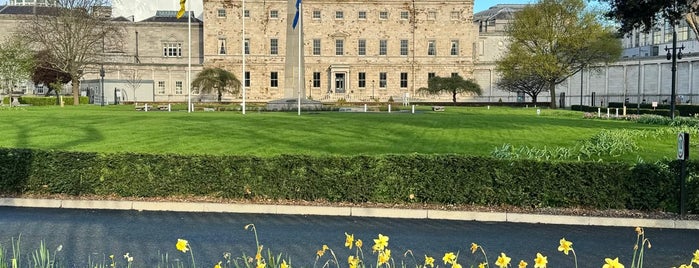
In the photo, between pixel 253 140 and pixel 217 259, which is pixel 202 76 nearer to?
pixel 253 140

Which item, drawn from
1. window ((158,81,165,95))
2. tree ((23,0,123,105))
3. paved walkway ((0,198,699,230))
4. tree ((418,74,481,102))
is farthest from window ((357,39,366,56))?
paved walkway ((0,198,699,230))

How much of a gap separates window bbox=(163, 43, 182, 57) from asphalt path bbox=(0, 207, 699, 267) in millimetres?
77926

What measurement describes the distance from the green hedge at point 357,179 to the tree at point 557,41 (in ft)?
183

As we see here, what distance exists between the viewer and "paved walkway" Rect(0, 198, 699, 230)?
41.9ft

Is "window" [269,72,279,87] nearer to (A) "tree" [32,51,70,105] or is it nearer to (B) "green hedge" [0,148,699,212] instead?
(A) "tree" [32,51,70,105]

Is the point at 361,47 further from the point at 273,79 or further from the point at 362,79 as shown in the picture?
the point at 273,79

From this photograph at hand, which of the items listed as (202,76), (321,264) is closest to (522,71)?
(202,76)

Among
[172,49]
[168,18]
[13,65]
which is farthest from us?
[168,18]

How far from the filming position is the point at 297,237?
11117 mm

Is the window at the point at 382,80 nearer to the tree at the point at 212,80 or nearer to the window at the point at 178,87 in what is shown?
the tree at the point at 212,80

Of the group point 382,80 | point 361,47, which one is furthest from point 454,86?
point 361,47

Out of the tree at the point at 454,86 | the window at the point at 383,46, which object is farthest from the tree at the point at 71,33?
the tree at the point at 454,86

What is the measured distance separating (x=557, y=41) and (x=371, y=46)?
24.6 m

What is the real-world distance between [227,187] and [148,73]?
74282 mm
